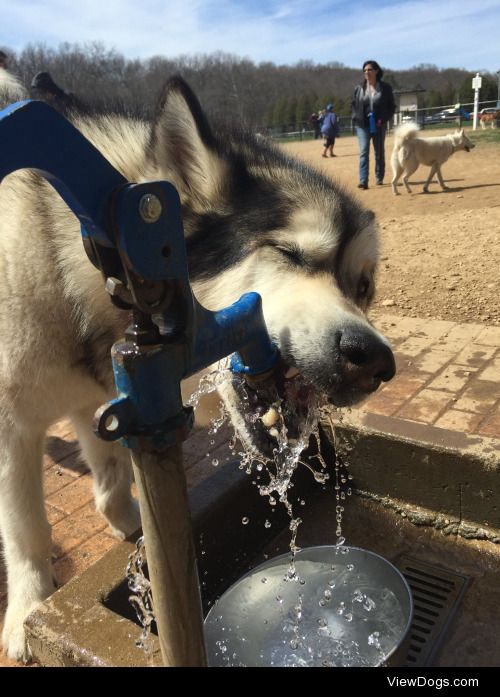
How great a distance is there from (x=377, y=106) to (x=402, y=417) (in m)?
10.2

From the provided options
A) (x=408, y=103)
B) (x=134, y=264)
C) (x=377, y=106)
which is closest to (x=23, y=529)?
(x=134, y=264)

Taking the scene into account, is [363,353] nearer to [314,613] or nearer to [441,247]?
[314,613]

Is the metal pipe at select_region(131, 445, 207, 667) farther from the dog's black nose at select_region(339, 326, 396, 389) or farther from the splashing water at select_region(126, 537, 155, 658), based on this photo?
the dog's black nose at select_region(339, 326, 396, 389)

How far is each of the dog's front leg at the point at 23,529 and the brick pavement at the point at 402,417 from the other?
17 cm

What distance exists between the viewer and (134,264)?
2.86 ft

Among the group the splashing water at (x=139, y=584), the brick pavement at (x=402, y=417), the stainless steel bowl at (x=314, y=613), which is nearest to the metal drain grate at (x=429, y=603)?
the stainless steel bowl at (x=314, y=613)

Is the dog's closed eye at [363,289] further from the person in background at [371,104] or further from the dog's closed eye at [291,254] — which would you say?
the person in background at [371,104]

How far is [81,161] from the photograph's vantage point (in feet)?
2.81

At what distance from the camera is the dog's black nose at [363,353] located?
159 centimetres

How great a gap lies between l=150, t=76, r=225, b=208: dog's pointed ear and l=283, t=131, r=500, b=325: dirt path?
0.61 metres

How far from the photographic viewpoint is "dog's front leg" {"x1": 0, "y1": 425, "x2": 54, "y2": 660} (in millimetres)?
2084

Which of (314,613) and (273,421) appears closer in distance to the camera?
(273,421)

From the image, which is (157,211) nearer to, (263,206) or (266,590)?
(263,206)
